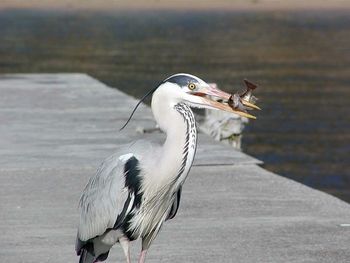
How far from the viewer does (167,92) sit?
782 centimetres

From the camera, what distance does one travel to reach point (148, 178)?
314 inches

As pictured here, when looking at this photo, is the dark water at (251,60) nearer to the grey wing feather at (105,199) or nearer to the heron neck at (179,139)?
the grey wing feather at (105,199)

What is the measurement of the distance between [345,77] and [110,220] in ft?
85.6

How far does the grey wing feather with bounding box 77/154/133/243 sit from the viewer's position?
8.03 metres

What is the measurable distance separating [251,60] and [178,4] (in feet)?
189

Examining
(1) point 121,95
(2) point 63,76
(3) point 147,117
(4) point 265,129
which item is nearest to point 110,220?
(3) point 147,117

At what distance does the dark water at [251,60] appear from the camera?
818 inches

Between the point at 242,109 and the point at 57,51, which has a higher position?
the point at 242,109

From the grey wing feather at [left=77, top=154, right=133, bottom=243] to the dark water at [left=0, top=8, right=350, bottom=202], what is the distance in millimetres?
8358

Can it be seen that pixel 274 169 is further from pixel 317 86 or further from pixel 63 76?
pixel 317 86

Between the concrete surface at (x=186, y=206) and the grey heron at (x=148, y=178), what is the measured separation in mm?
1229

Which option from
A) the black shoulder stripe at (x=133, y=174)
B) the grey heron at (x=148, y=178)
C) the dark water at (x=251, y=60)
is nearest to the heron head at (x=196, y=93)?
the grey heron at (x=148, y=178)

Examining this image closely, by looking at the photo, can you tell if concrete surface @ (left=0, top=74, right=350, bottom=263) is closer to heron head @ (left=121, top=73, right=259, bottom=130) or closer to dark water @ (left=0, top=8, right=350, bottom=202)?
heron head @ (left=121, top=73, right=259, bottom=130)

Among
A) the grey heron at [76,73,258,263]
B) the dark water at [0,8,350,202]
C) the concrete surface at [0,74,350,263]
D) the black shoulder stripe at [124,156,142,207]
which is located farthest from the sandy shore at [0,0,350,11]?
the black shoulder stripe at [124,156,142,207]
